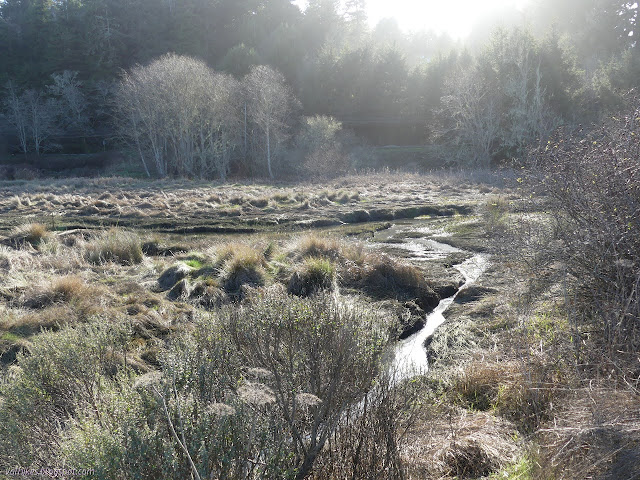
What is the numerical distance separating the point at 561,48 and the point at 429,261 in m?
33.1

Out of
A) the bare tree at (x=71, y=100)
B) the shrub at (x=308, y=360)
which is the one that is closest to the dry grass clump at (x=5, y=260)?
the shrub at (x=308, y=360)

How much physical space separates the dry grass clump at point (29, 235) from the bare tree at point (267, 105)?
24245mm

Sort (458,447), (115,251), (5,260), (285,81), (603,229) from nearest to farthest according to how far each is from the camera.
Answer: (458,447) → (603,229) → (5,260) → (115,251) → (285,81)

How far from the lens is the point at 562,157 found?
5953mm

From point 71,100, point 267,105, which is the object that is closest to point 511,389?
point 267,105

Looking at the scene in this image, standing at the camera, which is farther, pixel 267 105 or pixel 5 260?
pixel 267 105

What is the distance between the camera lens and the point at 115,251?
11523 mm

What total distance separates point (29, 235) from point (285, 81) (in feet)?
126

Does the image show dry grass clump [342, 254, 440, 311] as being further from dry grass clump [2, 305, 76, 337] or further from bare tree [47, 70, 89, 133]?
bare tree [47, 70, 89, 133]

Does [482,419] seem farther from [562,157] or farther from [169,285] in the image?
[169,285]

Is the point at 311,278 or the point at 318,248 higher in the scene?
the point at 318,248

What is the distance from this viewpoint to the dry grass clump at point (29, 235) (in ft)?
43.1

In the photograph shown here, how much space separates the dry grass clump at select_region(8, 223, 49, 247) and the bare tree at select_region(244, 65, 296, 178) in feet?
79.5

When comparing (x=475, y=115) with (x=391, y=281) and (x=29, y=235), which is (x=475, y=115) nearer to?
(x=391, y=281)
